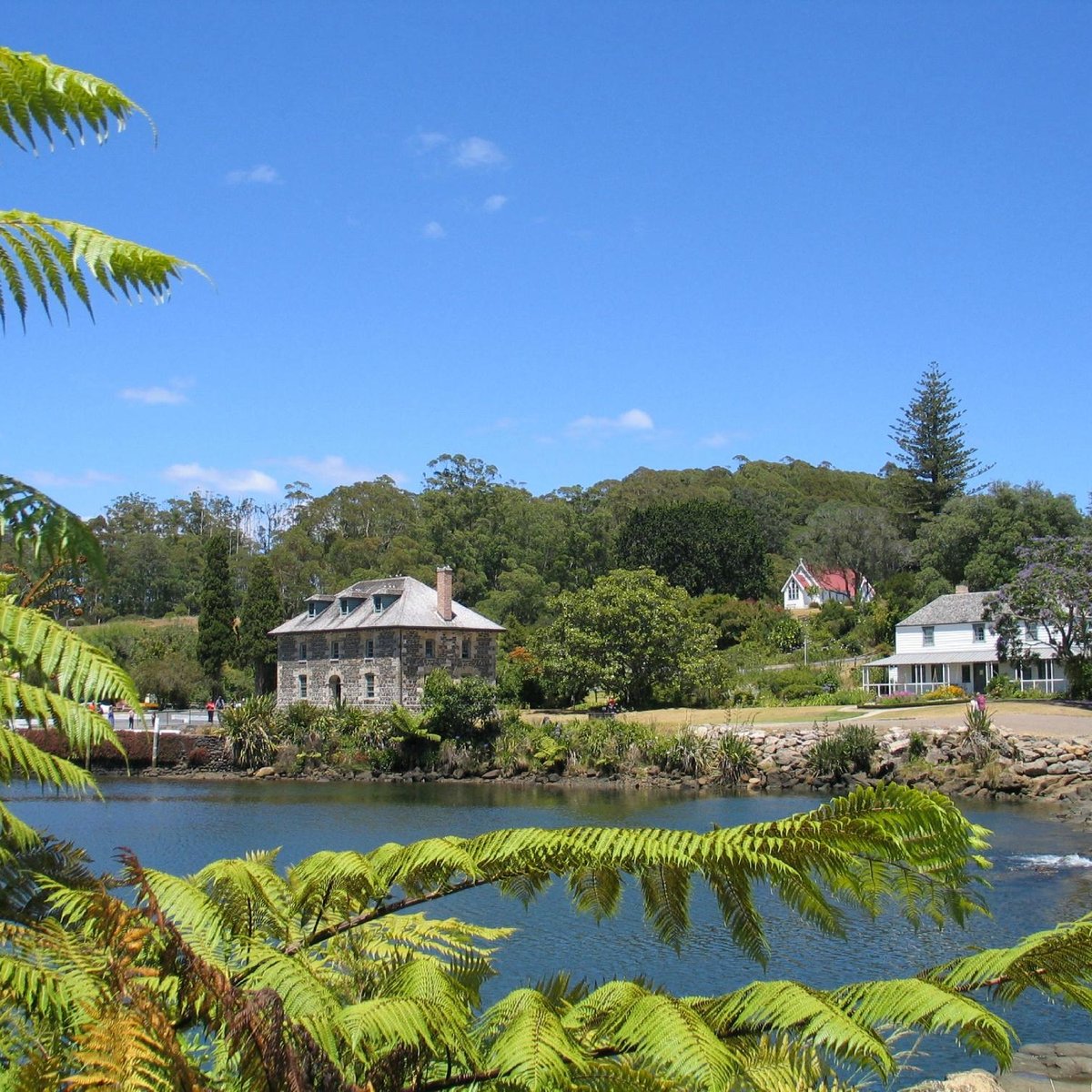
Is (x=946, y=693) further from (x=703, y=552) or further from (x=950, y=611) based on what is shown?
(x=703, y=552)

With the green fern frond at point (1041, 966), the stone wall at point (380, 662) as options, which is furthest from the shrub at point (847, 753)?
the green fern frond at point (1041, 966)

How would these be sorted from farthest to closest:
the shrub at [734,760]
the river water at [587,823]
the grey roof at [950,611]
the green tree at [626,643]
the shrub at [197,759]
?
the grey roof at [950,611] → the green tree at [626,643] → the shrub at [197,759] → the shrub at [734,760] → the river water at [587,823]

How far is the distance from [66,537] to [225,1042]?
1.53 m

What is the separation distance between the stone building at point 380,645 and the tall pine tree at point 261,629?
10.0ft

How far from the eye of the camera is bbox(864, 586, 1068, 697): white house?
47250mm

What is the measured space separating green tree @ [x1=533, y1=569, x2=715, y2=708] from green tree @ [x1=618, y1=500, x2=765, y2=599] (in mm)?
22004

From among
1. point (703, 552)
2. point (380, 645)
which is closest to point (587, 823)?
point (380, 645)

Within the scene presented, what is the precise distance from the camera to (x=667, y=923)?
401cm

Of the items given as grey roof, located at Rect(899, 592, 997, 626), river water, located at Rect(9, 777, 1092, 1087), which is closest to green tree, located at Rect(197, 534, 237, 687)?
river water, located at Rect(9, 777, 1092, 1087)

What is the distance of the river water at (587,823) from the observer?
508 inches

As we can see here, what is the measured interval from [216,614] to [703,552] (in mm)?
29697

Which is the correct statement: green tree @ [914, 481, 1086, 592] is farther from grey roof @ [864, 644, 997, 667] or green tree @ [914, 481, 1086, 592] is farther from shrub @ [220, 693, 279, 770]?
shrub @ [220, 693, 279, 770]

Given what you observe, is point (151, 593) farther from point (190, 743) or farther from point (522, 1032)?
point (522, 1032)

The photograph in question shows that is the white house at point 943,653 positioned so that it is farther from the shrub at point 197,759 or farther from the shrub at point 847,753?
the shrub at point 197,759
